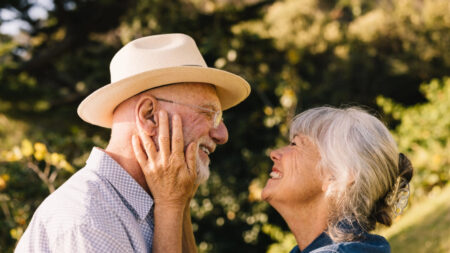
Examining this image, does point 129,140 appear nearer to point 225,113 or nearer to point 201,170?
point 201,170

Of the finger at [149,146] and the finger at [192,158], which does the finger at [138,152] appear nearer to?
the finger at [149,146]

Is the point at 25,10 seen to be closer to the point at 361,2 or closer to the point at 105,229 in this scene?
the point at 105,229

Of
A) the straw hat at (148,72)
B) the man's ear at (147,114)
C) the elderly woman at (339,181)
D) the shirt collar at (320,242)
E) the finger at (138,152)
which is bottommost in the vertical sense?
the shirt collar at (320,242)

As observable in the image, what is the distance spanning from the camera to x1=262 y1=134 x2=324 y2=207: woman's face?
234 cm

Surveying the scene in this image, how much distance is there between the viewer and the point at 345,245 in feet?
6.70

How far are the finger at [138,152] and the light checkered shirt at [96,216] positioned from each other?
0.09m

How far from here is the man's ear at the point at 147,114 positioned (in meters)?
2.09

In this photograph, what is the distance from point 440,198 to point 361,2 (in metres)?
13.3

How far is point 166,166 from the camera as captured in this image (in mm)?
2014

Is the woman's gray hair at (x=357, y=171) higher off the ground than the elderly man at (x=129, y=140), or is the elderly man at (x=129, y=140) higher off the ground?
the elderly man at (x=129, y=140)

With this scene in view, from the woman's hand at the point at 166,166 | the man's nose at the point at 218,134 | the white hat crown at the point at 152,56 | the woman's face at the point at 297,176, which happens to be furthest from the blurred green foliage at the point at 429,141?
the woman's hand at the point at 166,166

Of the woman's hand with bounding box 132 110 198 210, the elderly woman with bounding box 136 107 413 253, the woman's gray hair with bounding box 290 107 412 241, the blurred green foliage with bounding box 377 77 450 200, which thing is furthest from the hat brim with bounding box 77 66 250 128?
the blurred green foliage with bounding box 377 77 450 200

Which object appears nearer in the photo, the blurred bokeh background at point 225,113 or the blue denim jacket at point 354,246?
the blue denim jacket at point 354,246

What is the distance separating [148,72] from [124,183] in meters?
0.57
